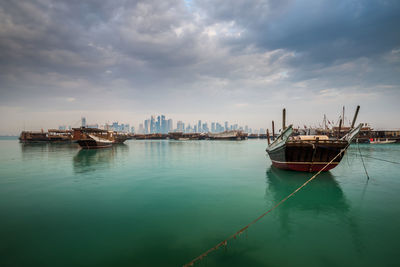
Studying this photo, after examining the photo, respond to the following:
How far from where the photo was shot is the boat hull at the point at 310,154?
566 inches

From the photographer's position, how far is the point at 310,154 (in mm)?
14875

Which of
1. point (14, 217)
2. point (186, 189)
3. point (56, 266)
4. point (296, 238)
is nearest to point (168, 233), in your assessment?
point (56, 266)

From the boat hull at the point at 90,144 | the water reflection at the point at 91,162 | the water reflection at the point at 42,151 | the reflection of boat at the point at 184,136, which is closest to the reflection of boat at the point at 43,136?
the water reflection at the point at 42,151

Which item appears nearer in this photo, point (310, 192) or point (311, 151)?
point (310, 192)

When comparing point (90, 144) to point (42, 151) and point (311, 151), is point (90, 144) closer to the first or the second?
point (42, 151)

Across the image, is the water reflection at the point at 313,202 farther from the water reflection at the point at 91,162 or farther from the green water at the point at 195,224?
the water reflection at the point at 91,162

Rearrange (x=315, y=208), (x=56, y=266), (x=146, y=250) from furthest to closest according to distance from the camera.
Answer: (x=315, y=208), (x=146, y=250), (x=56, y=266)

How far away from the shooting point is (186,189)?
12.7m

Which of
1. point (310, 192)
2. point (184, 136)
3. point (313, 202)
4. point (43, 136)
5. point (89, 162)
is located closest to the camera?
point (313, 202)

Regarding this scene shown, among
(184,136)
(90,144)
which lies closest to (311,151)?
(90,144)

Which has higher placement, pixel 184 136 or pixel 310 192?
pixel 184 136

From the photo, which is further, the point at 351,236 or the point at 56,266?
the point at 351,236

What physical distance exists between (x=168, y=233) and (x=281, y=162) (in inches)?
534

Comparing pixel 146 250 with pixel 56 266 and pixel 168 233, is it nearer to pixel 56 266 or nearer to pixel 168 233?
pixel 168 233
